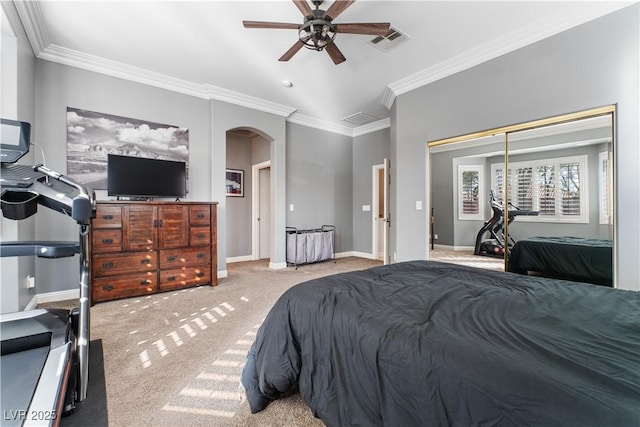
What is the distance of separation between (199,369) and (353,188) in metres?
5.17

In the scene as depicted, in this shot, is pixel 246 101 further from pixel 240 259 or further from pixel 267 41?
pixel 240 259

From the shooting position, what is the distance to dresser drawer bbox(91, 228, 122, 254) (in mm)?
3146

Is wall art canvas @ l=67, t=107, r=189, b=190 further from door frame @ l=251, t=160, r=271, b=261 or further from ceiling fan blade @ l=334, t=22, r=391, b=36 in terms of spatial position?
ceiling fan blade @ l=334, t=22, r=391, b=36

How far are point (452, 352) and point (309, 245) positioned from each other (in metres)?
4.57

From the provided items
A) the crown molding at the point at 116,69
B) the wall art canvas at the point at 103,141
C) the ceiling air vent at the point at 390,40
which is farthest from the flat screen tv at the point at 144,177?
the ceiling air vent at the point at 390,40

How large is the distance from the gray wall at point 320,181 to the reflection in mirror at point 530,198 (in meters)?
2.66

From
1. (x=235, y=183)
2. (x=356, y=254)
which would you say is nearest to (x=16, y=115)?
(x=235, y=183)

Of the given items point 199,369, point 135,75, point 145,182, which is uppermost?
point 135,75

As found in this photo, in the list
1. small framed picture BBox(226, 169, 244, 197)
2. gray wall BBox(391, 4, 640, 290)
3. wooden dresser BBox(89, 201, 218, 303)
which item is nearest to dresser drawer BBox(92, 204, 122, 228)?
wooden dresser BBox(89, 201, 218, 303)

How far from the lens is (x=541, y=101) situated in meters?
A: 2.83

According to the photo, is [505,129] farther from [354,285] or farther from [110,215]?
[110,215]

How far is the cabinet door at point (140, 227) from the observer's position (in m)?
3.33

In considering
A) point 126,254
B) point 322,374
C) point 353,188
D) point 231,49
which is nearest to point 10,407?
point 322,374

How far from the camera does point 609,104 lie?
2.45 m
